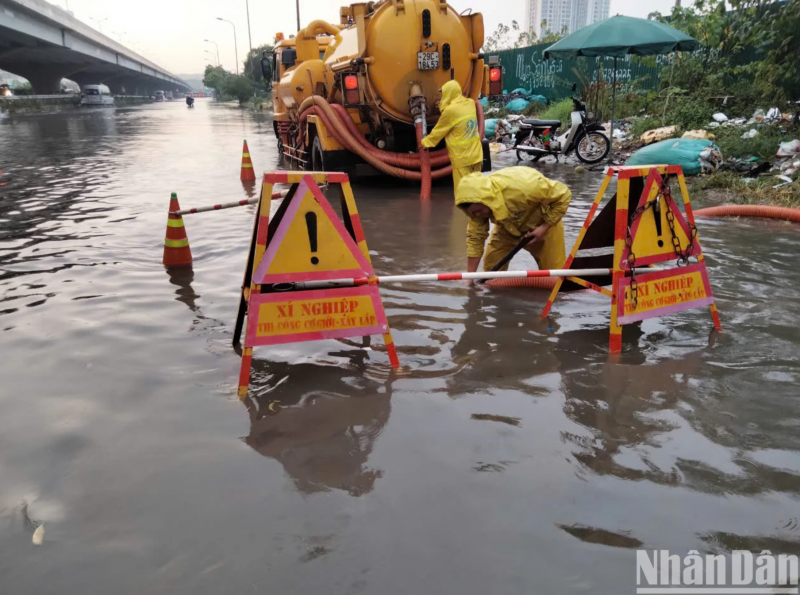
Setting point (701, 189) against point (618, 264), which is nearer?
point (618, 264)

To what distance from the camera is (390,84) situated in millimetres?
8820

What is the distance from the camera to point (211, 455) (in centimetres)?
273

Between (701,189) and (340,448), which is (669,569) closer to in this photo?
(340,448)

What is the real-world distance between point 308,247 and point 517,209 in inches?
64.4

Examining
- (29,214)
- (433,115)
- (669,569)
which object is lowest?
(669,569)

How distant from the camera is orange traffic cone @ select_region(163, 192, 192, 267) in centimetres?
566

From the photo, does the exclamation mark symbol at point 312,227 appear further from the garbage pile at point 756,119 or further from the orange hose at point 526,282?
the garbage pile at point 756,119

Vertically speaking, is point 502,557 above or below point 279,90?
below

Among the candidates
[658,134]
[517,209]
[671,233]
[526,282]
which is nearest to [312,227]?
[517,209]

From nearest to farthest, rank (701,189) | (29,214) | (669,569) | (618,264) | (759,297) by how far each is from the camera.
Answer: (669,569), (618,264), (759,297), (29,214), (701,189)

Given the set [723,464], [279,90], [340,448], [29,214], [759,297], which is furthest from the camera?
[279,90]

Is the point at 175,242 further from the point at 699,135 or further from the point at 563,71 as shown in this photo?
the point at 563,71

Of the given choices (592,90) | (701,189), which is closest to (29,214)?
(701,189)

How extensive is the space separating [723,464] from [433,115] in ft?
25.4
